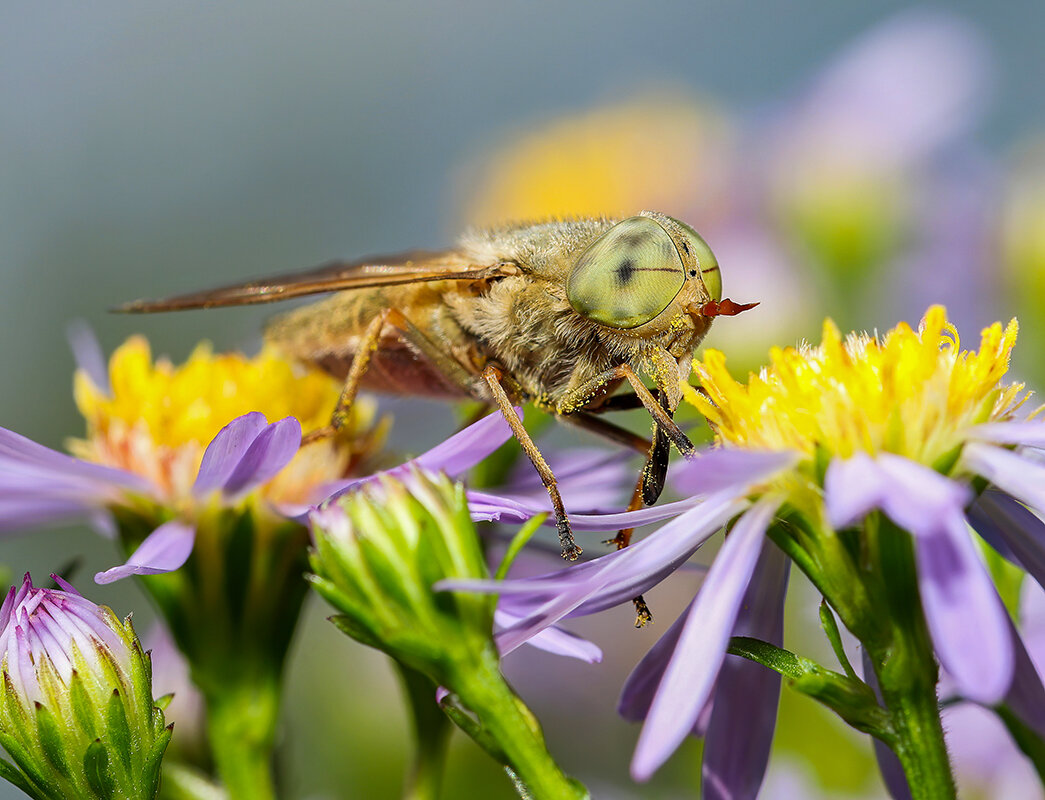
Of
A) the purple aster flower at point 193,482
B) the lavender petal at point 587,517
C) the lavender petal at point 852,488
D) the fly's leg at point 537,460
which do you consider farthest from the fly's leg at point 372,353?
the lavender petal at point 852,488

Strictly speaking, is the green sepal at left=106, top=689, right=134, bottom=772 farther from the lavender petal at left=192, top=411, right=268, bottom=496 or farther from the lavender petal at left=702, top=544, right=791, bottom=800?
the lavender petal at left=702, top=544, right=791, bottom=800

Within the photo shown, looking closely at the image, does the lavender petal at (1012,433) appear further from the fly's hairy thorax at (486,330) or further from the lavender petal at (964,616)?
the fly's hairy thorax at (486,330)

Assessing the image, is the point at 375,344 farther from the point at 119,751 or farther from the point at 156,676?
the point at 119,751

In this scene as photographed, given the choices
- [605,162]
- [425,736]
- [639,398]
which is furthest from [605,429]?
[605,162]

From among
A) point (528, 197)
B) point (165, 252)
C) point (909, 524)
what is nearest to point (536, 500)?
point (909, 524)

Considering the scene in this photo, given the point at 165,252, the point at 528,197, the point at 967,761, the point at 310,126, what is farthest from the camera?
the point at 310,126

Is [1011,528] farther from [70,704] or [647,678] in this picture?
[70,704]

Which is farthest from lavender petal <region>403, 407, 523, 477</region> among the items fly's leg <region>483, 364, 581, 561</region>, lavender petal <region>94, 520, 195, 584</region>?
lavender petal <region>94, 520, 195, 584</region>
